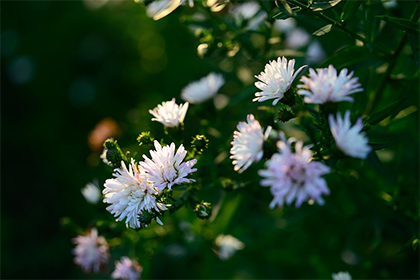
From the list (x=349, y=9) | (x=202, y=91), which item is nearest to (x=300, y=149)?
(x=349, y=9)

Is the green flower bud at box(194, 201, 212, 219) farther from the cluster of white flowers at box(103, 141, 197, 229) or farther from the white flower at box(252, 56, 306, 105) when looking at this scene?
the white flower at box(252, 56, 306, 105)

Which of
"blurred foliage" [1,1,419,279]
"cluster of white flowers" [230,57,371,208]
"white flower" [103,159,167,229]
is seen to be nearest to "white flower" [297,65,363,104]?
"cluster of white flowers" [230,57,371,208]

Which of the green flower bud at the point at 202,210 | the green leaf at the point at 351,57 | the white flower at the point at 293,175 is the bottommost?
the green flower bud at the point at 202,210

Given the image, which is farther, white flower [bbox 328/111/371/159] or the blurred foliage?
the blurred foliage

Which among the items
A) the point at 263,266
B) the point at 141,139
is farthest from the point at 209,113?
the point at 263,266

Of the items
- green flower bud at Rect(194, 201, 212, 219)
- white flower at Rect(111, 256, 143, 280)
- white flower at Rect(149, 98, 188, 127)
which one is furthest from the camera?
white flower at Rect(111, 256, 143, 280)

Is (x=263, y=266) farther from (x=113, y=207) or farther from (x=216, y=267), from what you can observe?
(x=113, y=207)

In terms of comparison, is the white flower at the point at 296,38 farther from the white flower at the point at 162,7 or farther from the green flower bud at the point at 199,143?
the green flower bud at the point at 199,143

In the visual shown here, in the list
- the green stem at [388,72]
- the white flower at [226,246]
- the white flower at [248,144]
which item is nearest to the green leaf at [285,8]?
the white flower at [248,144]
